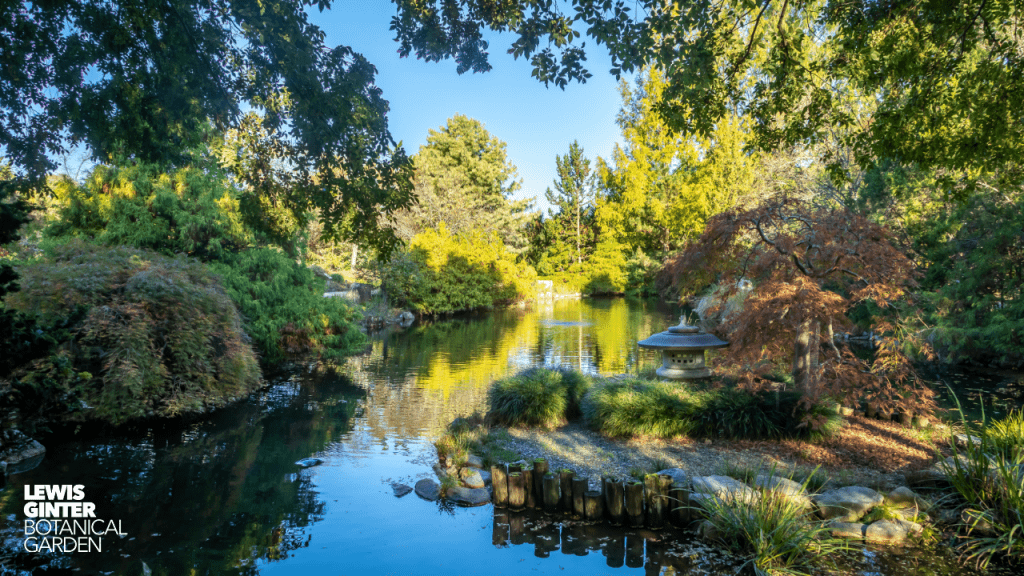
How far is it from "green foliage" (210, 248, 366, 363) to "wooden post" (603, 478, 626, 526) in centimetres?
917

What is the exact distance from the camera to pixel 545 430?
7.92m

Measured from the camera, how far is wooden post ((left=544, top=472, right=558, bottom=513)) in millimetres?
5434

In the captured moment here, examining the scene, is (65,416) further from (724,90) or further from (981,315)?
(981,315)

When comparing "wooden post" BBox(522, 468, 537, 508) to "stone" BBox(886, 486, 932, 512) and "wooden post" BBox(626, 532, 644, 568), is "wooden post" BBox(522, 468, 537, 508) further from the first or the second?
"stone" BBox(886, 486, 932, 512)

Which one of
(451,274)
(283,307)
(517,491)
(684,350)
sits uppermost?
(451,274)

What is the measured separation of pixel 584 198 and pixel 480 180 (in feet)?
33.3

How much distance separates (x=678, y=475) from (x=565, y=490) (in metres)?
1.18

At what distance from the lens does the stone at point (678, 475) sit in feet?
17.5

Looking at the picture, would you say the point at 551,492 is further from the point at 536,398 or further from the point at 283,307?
the point at 283,307

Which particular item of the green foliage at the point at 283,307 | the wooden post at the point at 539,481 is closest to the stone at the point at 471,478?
the wooden post at the point at 539,481

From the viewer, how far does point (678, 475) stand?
5605 millimetres

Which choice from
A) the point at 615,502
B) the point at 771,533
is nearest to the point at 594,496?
the point at 615,502

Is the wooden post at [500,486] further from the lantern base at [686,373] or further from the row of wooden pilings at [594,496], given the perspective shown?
the lantern base at [686,373]

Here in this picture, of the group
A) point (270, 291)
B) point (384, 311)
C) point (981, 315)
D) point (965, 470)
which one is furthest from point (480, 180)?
point (965, 470)
